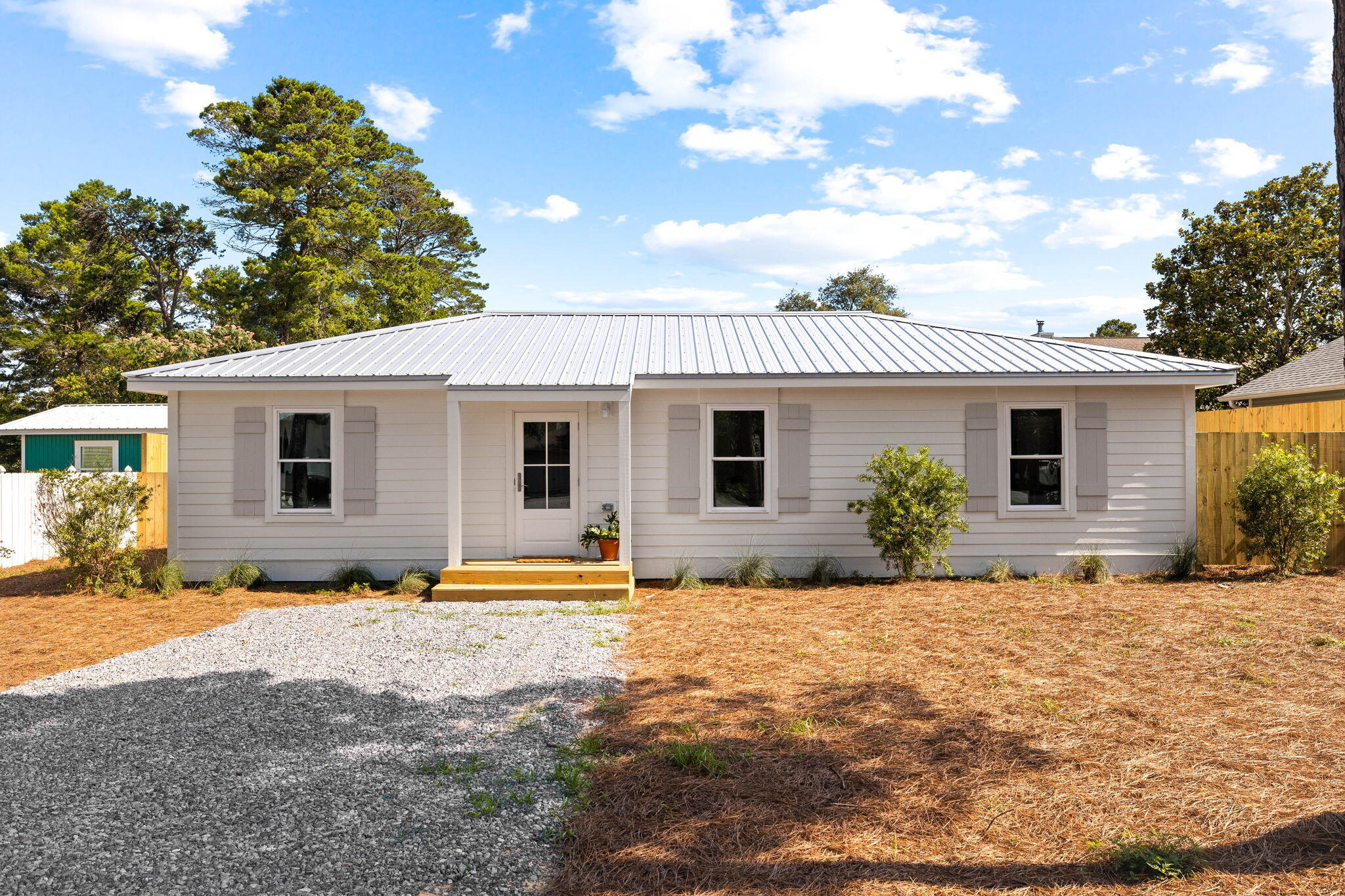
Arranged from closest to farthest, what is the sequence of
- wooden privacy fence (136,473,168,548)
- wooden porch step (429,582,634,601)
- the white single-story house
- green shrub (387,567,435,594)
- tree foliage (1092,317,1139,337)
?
wooden porch step (429,582,634,601) < green shrub (387,567,435,594) < the white single-story house < wooden privacy fence (136,473,168,548) < tree foliage (1092,317,1139,337)

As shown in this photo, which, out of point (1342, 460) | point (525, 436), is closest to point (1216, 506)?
point (1342, 460)

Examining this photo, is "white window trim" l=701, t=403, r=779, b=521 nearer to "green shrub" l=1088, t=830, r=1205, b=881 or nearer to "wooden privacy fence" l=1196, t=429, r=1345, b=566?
"wooden privacy fence" l=1196, t=429, r=1345, b=566

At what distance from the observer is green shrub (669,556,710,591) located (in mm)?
9602

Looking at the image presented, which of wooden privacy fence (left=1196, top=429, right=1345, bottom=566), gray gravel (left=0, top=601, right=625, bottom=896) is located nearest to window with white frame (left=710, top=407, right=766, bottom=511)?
gray gravel (left=0, top=601, right=625, bottom=896)

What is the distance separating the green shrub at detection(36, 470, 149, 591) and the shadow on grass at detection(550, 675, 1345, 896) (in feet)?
26.3

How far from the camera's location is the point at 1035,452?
10172 mm

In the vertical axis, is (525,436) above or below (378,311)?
below

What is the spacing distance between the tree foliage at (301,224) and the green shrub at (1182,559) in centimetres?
2203

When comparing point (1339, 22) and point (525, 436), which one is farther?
point (525, 436)

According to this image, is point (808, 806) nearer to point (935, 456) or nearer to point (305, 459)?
point (935, 456)

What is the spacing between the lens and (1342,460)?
10.2 m

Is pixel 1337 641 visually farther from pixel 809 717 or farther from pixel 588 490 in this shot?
pixel 588 490

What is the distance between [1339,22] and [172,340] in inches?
1113

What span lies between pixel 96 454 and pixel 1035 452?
21337 millimetres
